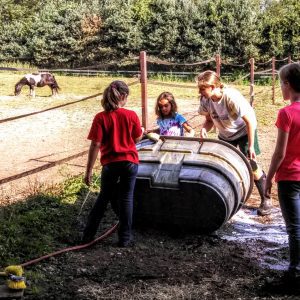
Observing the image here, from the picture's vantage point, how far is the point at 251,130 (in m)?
4.09

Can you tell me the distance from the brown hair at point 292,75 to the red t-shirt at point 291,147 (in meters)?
0.11

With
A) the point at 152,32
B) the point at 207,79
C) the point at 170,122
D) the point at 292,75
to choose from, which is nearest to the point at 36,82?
the point at 170,122

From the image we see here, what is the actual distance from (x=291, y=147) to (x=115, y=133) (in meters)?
1.23

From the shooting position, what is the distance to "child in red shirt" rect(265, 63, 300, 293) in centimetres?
280

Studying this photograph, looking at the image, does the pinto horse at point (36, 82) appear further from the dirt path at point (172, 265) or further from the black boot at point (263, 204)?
the black boot at point (263, 204)

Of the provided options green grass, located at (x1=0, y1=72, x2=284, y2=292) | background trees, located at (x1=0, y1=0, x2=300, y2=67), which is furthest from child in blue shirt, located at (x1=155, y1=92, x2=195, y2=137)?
background trees, located at (x1=0, y1=0, x2=300, y2=67)

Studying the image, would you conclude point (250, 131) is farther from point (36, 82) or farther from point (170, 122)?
point (36, 82)

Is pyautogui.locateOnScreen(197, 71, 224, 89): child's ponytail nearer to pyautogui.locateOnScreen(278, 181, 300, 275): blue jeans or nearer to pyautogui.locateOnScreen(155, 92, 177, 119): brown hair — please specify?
pyautogui.locateOnScreen(155, 92, 177, 119): brown hair

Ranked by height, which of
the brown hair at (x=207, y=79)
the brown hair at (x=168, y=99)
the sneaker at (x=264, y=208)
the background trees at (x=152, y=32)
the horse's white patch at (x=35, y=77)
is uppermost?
the background trees at (x=152, y=32)

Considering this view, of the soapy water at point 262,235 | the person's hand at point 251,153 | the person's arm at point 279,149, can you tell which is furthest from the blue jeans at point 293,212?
the person's hand at point 251,153

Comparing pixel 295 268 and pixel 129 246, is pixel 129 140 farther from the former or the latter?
pixel 295 268

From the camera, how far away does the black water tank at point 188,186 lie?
3.63 metres

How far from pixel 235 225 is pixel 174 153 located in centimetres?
88

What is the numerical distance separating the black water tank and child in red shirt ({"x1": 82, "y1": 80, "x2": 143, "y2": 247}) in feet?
0.68
